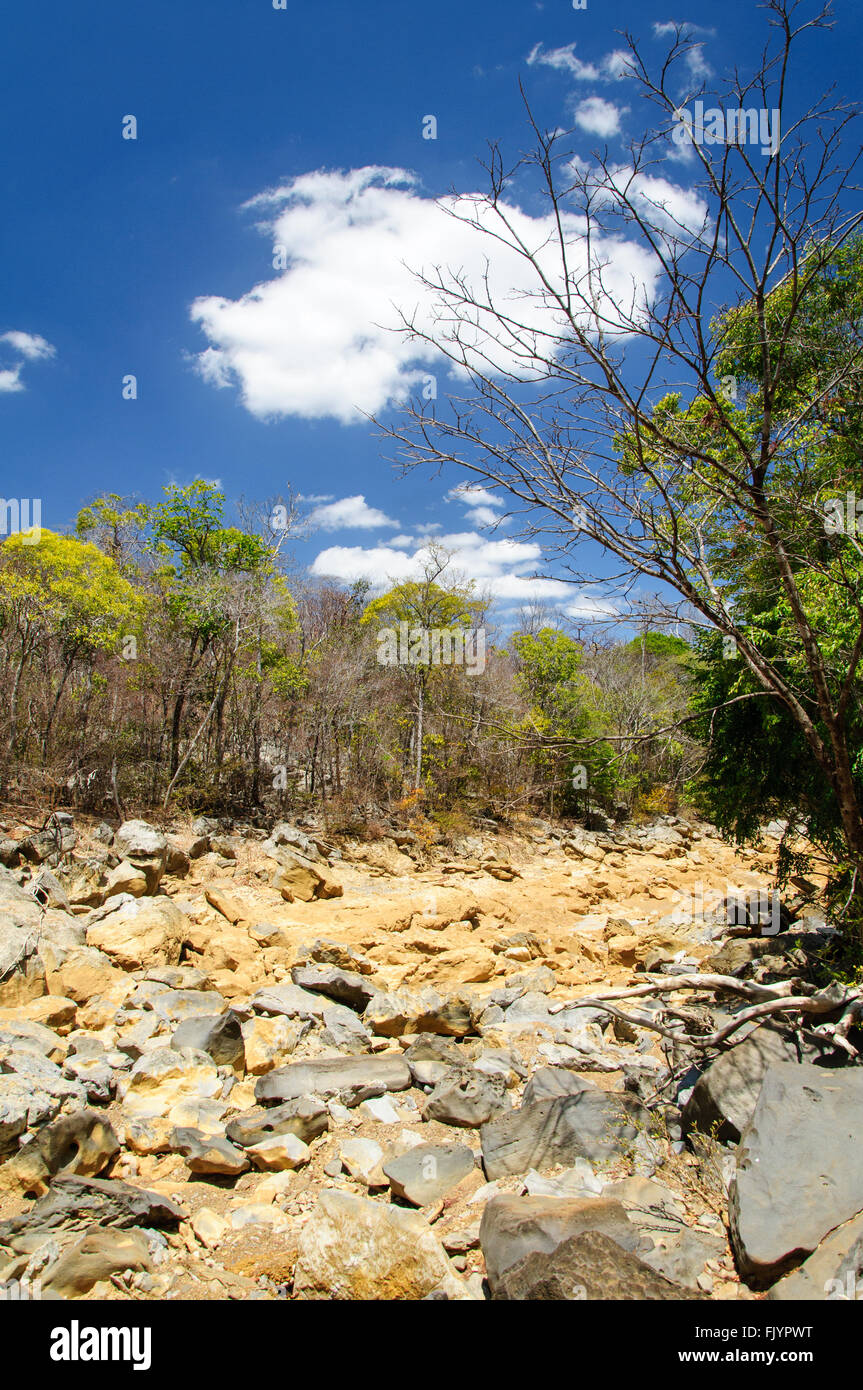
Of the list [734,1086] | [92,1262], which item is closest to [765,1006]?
[734,1086]

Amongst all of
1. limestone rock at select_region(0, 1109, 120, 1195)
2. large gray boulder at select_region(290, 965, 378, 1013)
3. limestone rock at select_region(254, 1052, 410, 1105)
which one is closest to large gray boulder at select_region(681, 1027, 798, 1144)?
limestone rock at select_region(254, 1052, 410, 1105)

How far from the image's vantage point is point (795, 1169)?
10.9 ft

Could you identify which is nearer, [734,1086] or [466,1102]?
[734,1086]

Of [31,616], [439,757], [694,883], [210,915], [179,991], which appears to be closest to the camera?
[179,991]

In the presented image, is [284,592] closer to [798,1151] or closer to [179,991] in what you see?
[179,991]

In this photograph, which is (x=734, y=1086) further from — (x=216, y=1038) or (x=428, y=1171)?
(x=216, y=1038)

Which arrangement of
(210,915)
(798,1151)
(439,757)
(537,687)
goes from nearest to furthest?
(798,1151), (210,915), (439,757), (537,687)

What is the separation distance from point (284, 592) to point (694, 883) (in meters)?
12.3

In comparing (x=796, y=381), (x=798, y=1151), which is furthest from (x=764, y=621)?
(x=798, y=1151)

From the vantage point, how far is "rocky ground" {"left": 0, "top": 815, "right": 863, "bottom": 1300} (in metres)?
3.12

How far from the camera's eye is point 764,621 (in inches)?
320

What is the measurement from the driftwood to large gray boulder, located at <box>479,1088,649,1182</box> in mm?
566

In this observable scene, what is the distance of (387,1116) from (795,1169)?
2.84 meters

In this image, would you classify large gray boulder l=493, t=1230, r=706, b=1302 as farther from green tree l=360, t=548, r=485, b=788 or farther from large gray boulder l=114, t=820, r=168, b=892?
green tree l=360, t=548, r=485, b=788
